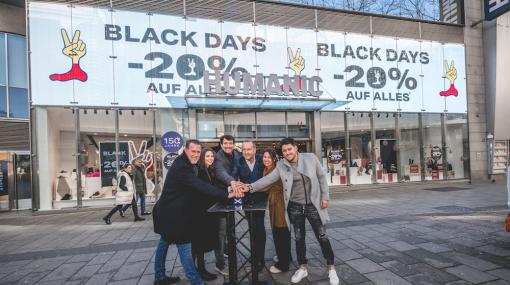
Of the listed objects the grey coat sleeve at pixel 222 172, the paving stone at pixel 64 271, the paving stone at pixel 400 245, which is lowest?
the paving stone at pixel 64 271

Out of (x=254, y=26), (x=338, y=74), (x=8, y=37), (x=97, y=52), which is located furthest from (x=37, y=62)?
(x=338, y=74)

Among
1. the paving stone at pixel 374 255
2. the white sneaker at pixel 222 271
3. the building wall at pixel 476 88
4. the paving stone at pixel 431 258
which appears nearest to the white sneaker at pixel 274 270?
the white sneaker at pixel 222 271

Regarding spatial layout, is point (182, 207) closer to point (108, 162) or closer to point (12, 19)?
point (108, 162)

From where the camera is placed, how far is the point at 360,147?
1340 cm

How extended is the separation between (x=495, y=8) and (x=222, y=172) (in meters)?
17.2

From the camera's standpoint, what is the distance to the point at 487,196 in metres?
10.0

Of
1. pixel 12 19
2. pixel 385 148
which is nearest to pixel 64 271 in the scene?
pixel 12 19

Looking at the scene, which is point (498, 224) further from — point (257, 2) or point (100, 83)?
point (100, 83)

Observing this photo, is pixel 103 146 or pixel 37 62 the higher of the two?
pixel 37 62

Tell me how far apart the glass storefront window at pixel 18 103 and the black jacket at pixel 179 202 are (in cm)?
1160

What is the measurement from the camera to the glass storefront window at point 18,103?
1128cm

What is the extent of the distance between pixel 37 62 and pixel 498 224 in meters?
14.2

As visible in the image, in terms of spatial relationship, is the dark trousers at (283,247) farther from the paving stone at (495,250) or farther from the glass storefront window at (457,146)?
the glass storefront window at (457,146)

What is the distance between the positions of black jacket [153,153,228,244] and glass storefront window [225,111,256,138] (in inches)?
339
